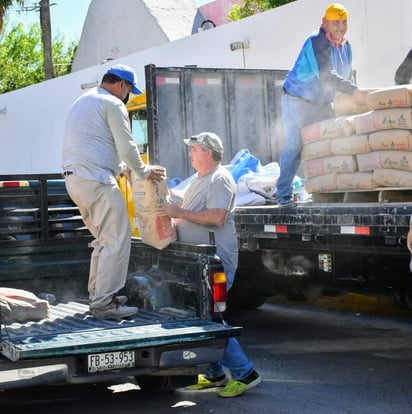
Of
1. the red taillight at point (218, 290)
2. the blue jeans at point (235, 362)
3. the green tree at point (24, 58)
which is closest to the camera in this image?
the red taillight at point (218, 290)

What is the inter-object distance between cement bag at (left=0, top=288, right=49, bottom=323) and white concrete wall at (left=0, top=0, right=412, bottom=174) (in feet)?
25.8

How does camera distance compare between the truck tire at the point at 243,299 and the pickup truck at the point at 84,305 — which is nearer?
the pickup truck at the point at 84,305

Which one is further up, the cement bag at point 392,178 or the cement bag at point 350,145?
the cement bag at point 350,145

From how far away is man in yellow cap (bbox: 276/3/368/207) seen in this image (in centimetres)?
789

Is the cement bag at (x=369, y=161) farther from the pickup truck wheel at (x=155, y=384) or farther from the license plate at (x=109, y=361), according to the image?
the license plate at (x=109, y=361)

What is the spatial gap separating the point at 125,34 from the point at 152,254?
24.7 metres

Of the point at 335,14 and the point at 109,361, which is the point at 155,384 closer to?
the point at 109,361

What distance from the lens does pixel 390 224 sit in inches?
252

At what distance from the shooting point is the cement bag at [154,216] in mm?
6281

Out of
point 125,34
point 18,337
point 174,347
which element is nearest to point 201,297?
point 174,347

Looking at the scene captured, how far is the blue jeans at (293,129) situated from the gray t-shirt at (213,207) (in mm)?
1559

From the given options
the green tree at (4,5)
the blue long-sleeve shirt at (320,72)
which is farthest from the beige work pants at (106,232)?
the green tree at (4,5)

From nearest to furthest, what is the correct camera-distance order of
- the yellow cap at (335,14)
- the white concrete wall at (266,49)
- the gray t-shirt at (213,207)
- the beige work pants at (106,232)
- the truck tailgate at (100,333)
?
the truck tailgate at (100,333) → the beige work pants at (106,232) → the gray t-shirt at (213,207) → the yellow cap at (335,14) → the white concrete wall at (266,49)

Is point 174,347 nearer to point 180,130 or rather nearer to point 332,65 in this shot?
point 332,65
